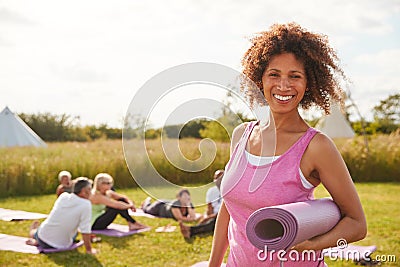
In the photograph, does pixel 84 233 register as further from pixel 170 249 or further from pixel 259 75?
pixel 259 75

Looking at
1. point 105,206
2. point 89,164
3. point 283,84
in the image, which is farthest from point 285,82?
point 89,164

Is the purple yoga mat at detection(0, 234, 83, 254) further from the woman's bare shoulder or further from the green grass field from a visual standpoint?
the woman's bare shoulder

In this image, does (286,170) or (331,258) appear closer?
(286,170)

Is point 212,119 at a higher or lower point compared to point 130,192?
higher

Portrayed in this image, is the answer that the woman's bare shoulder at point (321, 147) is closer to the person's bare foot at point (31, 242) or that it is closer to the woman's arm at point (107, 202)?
the person's bare foot at point (31, 242)

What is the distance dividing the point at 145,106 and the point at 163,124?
0.21 metres

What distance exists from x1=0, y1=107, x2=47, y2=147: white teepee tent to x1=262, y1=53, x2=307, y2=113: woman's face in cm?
1429

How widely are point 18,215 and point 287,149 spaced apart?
26.1 feet

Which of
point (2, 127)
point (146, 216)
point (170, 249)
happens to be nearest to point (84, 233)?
point (170, 249)

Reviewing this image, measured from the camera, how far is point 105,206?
749cm

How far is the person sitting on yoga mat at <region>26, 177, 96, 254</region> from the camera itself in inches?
240

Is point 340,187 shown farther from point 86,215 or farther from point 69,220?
point 69,220

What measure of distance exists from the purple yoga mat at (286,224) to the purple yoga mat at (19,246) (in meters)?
5.15

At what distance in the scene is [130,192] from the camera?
11.9 meters
